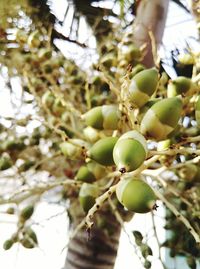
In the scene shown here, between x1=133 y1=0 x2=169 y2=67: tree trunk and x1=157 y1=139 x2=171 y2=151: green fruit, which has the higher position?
x1=133 y1=0 x2=169 y2=67: tree trunk

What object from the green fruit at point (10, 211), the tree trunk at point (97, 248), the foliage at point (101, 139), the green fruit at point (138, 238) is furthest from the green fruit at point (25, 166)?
the green fruit at point (138, 238)

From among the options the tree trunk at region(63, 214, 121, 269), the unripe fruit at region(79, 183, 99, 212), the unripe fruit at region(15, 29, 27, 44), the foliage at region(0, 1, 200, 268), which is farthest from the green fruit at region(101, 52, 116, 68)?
the unripe fruit at region(79, 183, 99, 212)

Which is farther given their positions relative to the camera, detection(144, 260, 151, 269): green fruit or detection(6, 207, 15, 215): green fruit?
detection(6, 207, 15, 215): green fruit

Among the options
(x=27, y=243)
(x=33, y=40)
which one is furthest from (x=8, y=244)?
(x=33, y=40)

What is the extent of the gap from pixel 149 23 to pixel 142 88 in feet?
3.67

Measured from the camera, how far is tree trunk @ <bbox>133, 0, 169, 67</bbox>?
1815 millimetres

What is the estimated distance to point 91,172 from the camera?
3.28 feet

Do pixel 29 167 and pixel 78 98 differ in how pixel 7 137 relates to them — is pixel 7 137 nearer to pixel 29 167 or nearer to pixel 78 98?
pixel 29 167

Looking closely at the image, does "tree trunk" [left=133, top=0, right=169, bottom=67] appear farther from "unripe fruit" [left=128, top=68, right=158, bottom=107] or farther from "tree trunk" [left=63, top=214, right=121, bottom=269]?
"unripe fruit" [left=128, top=68, right=158, bottom=107]

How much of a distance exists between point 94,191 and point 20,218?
0.36 metres

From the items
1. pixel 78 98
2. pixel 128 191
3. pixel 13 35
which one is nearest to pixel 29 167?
pixel 78 98

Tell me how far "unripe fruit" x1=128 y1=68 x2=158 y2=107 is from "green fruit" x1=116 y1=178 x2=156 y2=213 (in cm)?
20

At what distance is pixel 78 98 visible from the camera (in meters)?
1.75

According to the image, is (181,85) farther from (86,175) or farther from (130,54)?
(130,54)
